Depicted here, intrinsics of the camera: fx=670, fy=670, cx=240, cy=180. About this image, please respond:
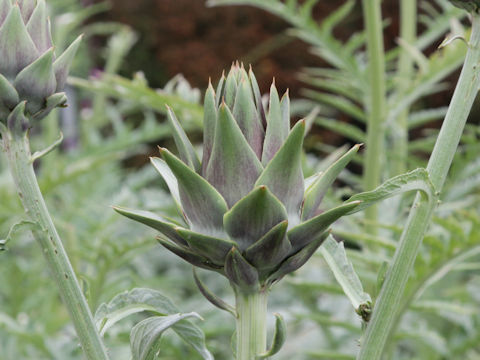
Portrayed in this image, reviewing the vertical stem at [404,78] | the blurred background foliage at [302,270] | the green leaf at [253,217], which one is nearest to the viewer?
the green leaf at [253,217]

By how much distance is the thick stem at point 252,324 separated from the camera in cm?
30

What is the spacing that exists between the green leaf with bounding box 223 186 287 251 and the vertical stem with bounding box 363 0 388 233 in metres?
0.47

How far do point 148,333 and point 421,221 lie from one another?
14cm

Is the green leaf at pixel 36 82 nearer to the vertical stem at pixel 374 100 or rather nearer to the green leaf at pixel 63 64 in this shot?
the green leaf at pixel 63 64

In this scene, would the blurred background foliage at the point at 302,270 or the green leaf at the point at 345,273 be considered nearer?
the green leaf at the point at 345,273

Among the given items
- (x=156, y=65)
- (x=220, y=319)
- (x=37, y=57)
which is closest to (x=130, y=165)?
(x=156, y=65)

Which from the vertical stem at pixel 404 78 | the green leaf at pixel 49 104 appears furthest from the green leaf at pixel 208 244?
the vertical stem at pixel 404 78

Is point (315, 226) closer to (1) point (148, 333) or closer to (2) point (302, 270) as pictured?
(1) point (148, 333)

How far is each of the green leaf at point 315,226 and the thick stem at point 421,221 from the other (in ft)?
0.14

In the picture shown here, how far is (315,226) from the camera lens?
0.93 ft

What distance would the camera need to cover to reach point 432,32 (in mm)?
895

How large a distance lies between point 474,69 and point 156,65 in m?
3.22

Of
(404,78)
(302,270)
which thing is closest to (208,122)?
(404,78)

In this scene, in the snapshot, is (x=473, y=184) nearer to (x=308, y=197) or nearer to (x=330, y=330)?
(x=330, y=330)
